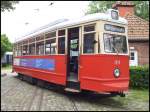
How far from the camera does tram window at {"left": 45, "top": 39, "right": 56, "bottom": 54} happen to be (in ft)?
48.6

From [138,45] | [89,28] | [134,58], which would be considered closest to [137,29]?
[138,45]

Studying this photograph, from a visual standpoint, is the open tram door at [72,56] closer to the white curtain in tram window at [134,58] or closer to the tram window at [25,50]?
the tram window at [25,50]

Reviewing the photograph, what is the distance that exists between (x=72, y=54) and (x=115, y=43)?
201cm

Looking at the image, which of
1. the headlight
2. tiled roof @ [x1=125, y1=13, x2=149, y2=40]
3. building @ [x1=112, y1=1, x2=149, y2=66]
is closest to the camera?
the headlight

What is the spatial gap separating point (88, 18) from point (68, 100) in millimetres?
2914

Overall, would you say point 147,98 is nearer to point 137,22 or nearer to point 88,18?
point 88,18

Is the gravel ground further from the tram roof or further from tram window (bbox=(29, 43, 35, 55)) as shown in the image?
tram window (bbox=(29, 43, 35, 55))

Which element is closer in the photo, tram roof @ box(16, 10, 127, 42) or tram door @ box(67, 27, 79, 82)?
tram roof @ box(16, 10, 127, 42)

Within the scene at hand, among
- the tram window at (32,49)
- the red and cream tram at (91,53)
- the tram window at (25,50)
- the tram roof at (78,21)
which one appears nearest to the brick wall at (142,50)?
the tram window at (25,50)

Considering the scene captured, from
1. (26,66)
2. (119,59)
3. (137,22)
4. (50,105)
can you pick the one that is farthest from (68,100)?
(137,22)

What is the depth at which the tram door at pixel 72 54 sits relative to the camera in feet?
44.3

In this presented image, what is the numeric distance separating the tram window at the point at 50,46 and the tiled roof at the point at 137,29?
10047 millimetres

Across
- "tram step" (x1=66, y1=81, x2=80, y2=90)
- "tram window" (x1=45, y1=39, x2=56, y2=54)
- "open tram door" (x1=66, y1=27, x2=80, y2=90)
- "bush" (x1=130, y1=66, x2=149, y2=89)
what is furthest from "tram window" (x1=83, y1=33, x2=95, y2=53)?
"bush" (x1=130, y1=66, x2=149, y2=89)

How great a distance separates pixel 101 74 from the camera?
1182 cm
